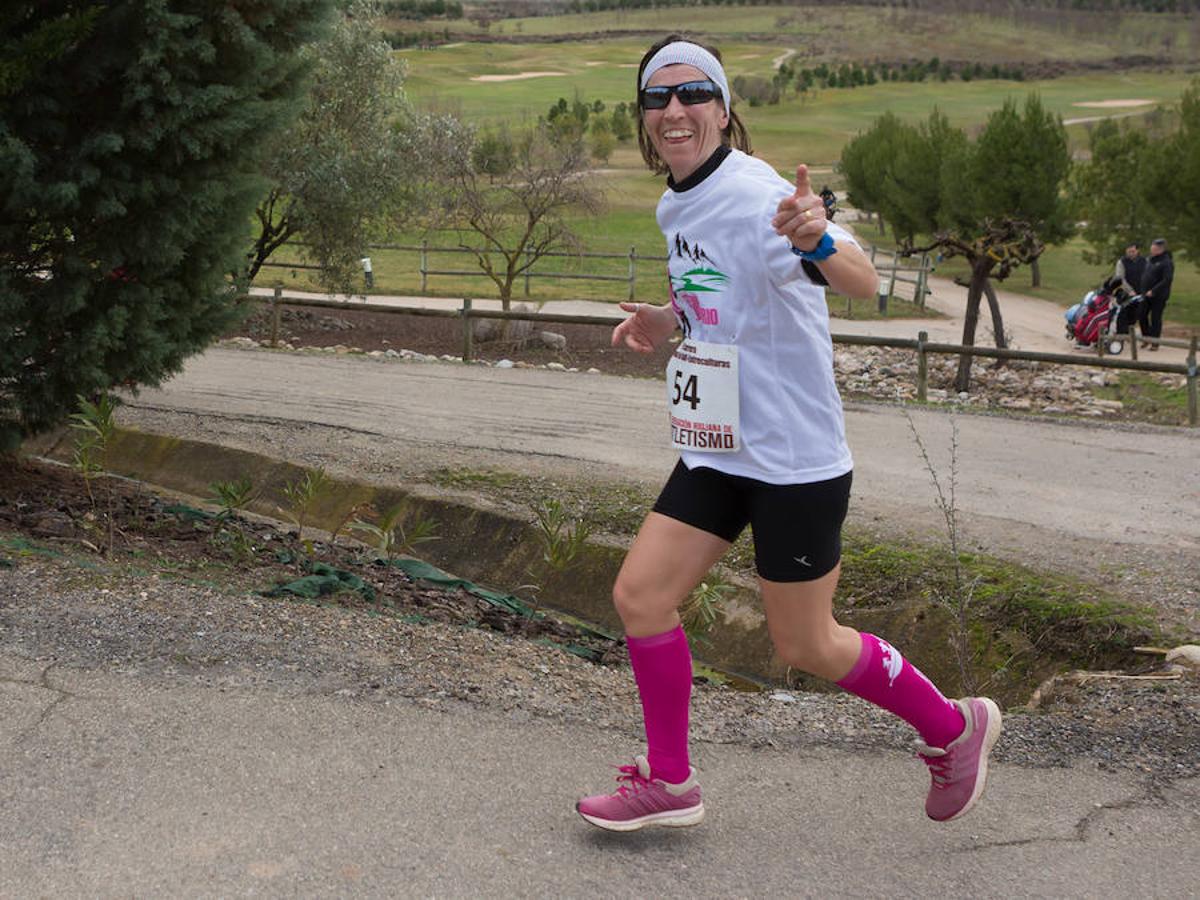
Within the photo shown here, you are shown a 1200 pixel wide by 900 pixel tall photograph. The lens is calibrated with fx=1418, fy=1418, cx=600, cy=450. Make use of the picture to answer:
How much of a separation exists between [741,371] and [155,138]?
5.37 m

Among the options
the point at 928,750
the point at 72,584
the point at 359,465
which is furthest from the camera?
the point at 359,465

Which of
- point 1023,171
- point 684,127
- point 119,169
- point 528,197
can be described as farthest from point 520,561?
point 1023,171

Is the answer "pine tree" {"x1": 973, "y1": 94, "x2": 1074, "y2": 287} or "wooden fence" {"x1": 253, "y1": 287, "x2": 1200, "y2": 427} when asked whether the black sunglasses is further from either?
"pine tree" {"x1": 973, "y1": 94, "x2": 1074, "y2": 287}

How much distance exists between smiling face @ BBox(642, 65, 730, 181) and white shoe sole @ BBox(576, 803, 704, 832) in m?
1.83

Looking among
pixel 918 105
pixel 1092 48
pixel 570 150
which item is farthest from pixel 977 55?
pixel 570 150

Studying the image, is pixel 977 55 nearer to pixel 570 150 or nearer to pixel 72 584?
pixel 570 150

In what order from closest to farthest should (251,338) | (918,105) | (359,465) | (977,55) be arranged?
(359,465) < (251,338) < (918,105) < (977,55)

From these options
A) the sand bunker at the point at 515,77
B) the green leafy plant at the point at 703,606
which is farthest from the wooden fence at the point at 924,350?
the sand bunker at the point at 515,77

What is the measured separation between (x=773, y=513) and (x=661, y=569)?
0.36 metres

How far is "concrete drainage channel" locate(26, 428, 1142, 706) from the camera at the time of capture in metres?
7.17

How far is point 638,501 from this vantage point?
9.68m

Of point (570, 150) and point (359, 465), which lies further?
point (570, 150)

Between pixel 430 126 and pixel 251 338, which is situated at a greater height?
pixel 430 126

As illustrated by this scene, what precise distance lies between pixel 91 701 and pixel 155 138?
4379 mm
